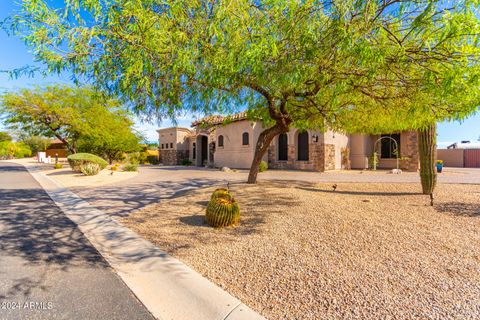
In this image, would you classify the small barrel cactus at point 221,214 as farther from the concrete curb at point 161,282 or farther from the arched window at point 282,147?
the arched window at point 282,147

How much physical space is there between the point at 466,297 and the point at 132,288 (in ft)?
13.3

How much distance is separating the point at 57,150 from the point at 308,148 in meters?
48.9

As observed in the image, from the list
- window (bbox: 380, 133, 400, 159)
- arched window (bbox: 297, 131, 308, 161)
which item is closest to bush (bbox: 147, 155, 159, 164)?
arched window (bbox: 297, 131, 308, 161)

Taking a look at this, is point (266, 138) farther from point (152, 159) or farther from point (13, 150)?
point (13, 150)

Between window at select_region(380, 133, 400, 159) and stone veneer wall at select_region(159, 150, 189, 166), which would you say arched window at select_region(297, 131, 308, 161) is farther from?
stone veneer wall at select_region(159, 150, 189, 166)

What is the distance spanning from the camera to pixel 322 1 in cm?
402

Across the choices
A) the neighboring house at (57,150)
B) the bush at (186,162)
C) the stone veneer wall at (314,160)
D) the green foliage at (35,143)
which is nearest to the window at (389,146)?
the stone veneer wall at (314,160)

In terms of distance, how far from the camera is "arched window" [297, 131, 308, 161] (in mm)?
18625

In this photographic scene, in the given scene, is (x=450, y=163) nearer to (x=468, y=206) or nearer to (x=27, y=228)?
(x=468, y=206)

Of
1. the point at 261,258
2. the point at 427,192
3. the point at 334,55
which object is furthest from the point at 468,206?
the point at 261,258

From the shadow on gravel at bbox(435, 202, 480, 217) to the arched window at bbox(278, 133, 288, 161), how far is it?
1312cm

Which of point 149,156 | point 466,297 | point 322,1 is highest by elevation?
point 322,1

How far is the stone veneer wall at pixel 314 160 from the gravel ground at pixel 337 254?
9.96 metres

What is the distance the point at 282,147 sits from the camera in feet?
65.6
